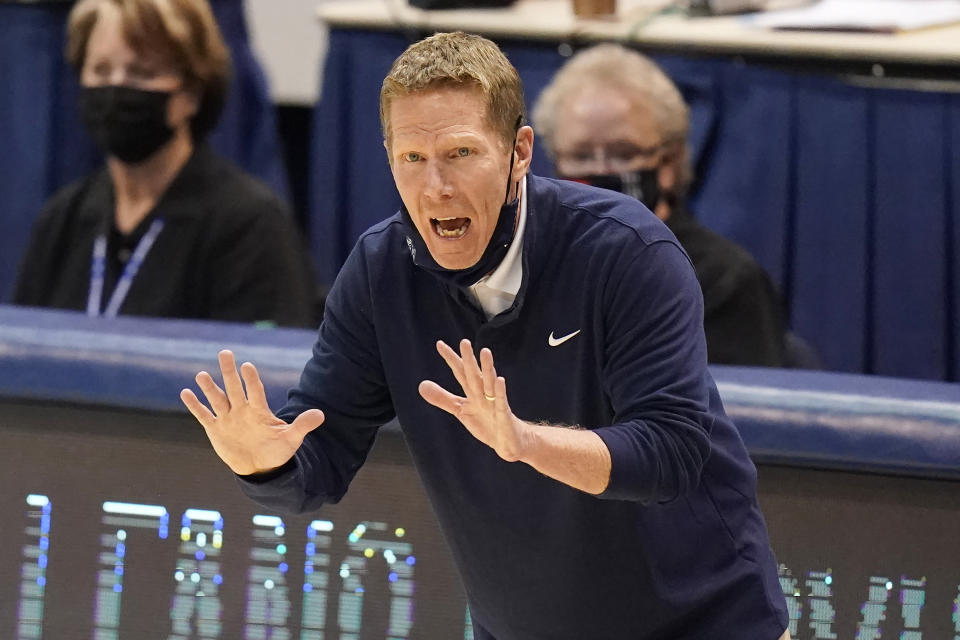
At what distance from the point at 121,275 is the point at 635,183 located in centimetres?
122

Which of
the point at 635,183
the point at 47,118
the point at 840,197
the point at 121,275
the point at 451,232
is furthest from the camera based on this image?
the point at 47,118

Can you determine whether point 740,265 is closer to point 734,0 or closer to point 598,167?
point 598,167

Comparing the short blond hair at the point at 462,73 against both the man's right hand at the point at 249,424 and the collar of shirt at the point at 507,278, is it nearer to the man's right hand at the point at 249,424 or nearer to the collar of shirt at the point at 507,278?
the collar of shirt at the point at 507,278

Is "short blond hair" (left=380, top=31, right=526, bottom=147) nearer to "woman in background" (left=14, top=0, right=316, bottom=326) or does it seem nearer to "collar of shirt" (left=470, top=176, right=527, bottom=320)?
"collar of shirt" (left=470, top=176, right=527, bottom=320)

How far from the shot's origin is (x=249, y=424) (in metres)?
1.65

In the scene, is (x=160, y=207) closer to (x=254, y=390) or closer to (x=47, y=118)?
(x=47, y=118)

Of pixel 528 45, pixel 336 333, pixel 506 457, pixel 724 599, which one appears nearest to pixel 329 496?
pixel 336 333

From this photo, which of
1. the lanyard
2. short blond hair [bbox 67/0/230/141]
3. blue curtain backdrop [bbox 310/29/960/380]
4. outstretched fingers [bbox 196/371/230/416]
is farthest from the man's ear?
blue curtain backdrop [bbox 310/29/960/380]

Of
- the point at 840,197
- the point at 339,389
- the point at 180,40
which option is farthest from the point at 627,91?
the point at 339,389

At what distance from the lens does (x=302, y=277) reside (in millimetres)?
3420

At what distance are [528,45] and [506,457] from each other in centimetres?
270

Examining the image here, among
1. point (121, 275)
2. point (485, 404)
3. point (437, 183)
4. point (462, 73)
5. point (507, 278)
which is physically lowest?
point (121, 275)

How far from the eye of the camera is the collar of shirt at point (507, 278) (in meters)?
1.64

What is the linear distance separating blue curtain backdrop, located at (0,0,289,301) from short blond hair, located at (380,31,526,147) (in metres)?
2.89
